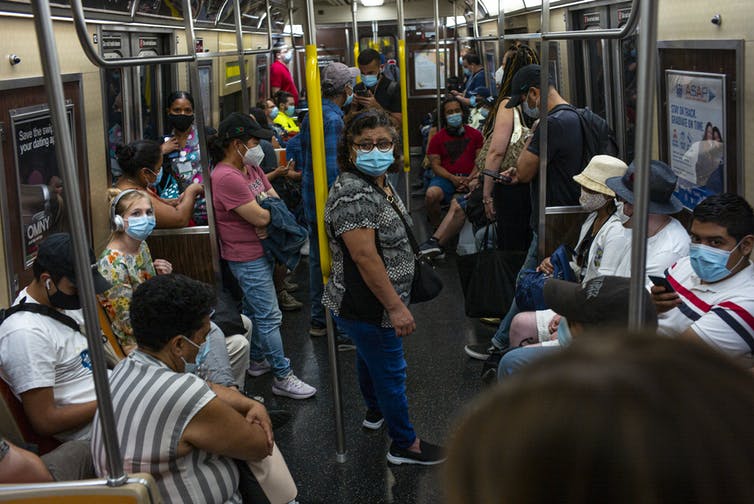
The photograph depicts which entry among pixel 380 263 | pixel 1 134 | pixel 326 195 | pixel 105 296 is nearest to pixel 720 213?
pixel 380 263

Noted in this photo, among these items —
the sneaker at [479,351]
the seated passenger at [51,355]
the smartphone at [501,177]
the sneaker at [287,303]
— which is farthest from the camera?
the sneaker at [287,303]

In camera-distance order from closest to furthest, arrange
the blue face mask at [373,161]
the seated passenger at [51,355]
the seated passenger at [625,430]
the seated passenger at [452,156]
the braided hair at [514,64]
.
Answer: the seated passenger at [625,430] → the seated passenger at [51,355] → the blue face mask at [373,161] → the braided hair at [514,64] → the seated passenger at [452,156]

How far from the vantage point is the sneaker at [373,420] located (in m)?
4.29

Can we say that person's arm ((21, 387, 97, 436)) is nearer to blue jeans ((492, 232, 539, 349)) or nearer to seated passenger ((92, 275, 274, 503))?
seated passenger ((92, 275, 274, 503))

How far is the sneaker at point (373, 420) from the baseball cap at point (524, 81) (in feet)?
6.65

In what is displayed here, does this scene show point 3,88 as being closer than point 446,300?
Yes

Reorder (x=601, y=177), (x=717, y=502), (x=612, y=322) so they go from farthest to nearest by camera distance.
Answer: (x=601, y=177)
(x=612, y=322)
(x=717, y=502)

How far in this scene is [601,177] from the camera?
3.99m

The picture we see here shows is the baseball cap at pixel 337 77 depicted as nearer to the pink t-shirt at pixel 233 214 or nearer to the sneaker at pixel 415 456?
the pink t-shirt at pixel 233 214

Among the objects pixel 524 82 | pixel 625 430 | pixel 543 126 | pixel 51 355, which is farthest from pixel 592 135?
pixel 625 430

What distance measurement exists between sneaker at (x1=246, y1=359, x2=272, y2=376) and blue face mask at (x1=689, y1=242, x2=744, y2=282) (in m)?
2.88

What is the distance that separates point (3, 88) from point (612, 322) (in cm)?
272

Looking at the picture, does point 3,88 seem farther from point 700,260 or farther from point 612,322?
point 700,260

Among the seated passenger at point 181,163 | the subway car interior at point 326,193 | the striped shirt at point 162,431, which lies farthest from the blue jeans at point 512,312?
the striped shirt at point 162,431
